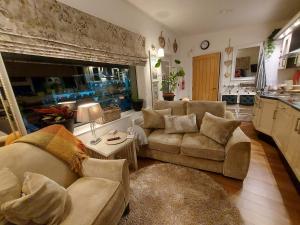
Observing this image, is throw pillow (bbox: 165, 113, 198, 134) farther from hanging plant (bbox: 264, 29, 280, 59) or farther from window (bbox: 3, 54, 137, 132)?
hanging plant (bbox: 264, 29, 280, 59)

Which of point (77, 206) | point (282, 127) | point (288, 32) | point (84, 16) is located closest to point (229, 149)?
point (282, 127)

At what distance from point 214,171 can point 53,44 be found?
8.16 ft

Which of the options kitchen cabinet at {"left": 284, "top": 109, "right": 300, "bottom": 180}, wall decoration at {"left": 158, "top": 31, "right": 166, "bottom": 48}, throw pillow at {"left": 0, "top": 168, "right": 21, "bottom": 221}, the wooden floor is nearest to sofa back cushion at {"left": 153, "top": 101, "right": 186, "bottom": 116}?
the wooden floor

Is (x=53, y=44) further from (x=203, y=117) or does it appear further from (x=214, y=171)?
(x=214, y=171)

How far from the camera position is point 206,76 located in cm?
490

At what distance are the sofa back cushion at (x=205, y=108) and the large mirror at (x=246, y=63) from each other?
2899mm

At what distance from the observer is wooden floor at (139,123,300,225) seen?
1.37 metres

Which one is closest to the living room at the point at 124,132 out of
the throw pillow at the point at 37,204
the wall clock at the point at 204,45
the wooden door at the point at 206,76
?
the throw pillow at the point at 37,204

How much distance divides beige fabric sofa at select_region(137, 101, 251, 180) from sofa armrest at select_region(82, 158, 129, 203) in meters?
0.91

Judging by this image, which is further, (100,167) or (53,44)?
(53,44)

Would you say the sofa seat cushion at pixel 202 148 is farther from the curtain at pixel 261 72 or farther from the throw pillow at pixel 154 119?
the curtain at pixel 261 72

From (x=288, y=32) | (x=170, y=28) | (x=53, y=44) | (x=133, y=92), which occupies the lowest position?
(x=133, y=92)

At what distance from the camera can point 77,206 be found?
1093 millimetres

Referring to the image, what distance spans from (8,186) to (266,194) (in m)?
2.40
